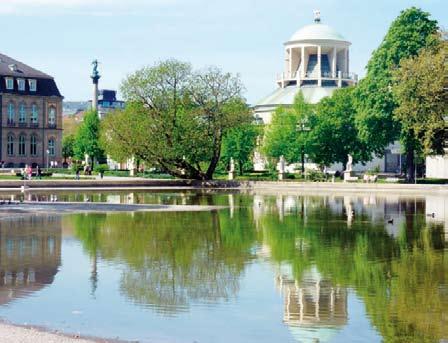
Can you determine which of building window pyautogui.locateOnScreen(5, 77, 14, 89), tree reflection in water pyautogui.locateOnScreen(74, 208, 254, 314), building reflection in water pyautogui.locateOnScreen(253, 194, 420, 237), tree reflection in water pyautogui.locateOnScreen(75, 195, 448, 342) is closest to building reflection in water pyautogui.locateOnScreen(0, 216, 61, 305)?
tree reflection in water pyautogui.locateOnScreen(74, 208, 254, 314)

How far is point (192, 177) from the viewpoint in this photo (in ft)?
270

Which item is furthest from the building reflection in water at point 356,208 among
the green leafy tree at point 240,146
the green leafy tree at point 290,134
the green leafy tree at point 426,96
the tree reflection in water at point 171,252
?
the green leafy tree at point 240,146

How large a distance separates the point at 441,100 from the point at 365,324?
5229 centimetres

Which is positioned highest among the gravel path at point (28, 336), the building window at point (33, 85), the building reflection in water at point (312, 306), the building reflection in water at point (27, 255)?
the building window at point (33, 85)

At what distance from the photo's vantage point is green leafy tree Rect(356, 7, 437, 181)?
246ft

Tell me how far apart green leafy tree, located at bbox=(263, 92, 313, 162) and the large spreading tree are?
566 inches

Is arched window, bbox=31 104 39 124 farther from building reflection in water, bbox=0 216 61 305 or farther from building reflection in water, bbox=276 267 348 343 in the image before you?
building reflection in water, bbox=276 267 348 343

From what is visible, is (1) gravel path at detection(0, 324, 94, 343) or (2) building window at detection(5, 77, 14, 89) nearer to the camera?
(1) gravel path at detection(0, 324, 94, 343)

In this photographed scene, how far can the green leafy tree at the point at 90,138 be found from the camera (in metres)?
112

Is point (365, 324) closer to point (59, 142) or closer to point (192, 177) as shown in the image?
point (192, 177)

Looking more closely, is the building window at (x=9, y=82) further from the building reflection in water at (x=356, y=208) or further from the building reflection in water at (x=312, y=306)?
the building reflection in water at (x=312, y=306)

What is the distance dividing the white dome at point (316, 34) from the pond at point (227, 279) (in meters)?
94.1

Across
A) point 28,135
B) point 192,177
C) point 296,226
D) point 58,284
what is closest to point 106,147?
point 192,177

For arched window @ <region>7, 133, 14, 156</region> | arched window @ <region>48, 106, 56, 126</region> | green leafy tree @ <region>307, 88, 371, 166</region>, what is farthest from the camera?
arched window @ <region>48, 106, 56, 126</region>
